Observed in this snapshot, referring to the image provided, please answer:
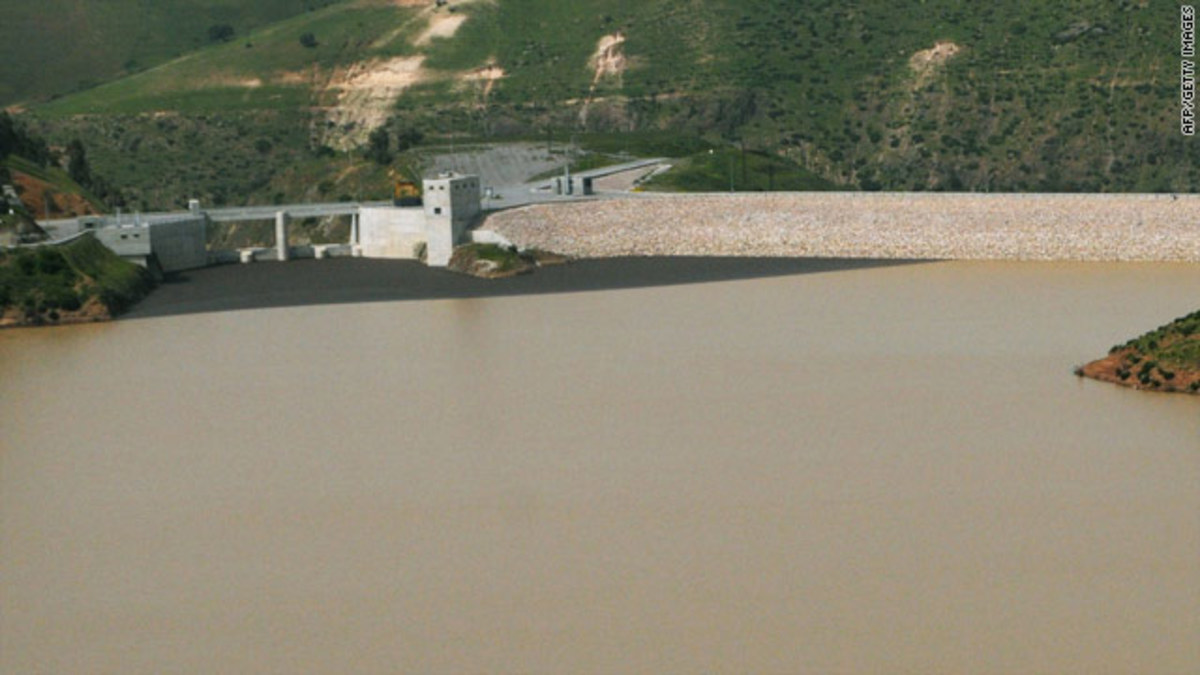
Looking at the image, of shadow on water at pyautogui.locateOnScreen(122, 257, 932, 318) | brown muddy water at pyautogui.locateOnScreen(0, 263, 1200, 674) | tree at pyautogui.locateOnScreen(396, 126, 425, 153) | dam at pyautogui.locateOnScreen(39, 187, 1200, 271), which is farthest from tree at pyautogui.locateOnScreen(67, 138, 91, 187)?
brown muddy water at pyautogui.locateOnScreen(0, 263, 1200, 674)

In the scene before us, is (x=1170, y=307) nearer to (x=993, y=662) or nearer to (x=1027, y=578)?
A: (x=1027, y=578)

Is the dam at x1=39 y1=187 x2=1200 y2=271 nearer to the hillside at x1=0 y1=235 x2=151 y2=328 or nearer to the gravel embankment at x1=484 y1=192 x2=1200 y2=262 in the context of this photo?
the gravel embankment at x1=484 y1=192 x2=1200 y2=262

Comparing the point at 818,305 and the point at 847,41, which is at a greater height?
the point at 847,41

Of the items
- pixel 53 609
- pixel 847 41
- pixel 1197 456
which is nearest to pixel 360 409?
pixel 53 609

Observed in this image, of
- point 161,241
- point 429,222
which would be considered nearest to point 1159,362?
point 429,222

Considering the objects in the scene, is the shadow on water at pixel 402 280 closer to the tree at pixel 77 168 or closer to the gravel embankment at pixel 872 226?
the gravel embankment at pixel 872 226

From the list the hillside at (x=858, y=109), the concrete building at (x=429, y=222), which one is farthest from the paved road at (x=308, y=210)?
the hillside at (x=858, y=109)

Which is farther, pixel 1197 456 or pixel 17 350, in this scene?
pixel 17 350
